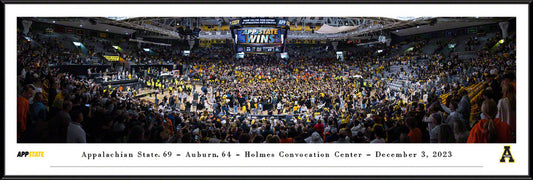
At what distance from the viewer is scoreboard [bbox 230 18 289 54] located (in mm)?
16094

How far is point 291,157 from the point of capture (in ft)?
12.5

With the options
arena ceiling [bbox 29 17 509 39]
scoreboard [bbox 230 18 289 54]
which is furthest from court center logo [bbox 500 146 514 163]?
arena ceiling [bbox 29 17 509 39]

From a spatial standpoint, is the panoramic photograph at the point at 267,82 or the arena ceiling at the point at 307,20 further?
the arena ceiling at the point at 307,20

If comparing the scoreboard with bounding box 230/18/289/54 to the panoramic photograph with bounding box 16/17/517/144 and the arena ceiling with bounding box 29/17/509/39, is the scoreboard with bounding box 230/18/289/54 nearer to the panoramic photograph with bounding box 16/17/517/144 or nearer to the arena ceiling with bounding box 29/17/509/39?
the panoramic photograph with bounding box 16/17/517/144

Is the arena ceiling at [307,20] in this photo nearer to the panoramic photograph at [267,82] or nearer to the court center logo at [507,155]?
the panoramic photograph at [267,82]

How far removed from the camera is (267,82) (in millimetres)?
20797

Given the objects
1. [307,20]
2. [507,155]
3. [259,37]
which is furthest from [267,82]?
[507,155]

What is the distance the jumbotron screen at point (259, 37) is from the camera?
16125 mm

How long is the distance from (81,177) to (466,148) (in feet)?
17.9

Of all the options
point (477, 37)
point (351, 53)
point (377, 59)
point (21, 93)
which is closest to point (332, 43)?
point (351, 53)

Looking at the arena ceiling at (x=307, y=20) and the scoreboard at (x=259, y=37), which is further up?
the arena ceiling at (x=307, y=20)

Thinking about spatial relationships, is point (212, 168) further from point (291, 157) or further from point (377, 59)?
point (377, 59)

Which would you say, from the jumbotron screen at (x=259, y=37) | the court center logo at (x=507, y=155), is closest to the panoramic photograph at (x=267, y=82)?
the jumbotron screen at (x=259, y=37)

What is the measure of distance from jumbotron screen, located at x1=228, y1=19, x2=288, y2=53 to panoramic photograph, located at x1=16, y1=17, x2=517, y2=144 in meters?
0.07
